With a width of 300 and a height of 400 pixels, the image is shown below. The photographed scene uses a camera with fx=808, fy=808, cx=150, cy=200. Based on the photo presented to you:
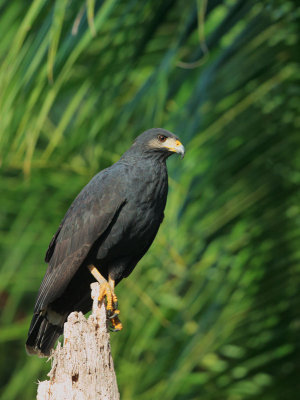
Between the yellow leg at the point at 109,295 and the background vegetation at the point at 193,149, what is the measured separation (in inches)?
22.2

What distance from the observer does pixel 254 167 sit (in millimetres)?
5508

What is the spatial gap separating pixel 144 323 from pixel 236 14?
2.43 m

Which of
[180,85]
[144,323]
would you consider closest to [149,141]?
[180,85]

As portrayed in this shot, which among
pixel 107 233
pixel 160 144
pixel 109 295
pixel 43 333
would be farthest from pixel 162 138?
pixel 43 333

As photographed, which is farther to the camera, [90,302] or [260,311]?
[260,311]

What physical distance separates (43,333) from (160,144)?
1335 millimetres

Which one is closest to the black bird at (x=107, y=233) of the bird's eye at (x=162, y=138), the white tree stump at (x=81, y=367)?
the bird's eye at (x=162, y=138)

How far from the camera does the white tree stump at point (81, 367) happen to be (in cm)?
360

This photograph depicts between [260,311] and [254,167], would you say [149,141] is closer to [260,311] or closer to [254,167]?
[254,167]

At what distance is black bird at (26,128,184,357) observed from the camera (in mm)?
4645

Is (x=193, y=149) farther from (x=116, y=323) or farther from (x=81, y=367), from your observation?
(x=81, y=367)

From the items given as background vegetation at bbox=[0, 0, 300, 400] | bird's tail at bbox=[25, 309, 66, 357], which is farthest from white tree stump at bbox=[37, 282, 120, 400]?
background vegetation at bbox=[0, 0, 300, 400]

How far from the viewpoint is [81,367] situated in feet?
12.0

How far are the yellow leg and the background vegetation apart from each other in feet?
1.85
